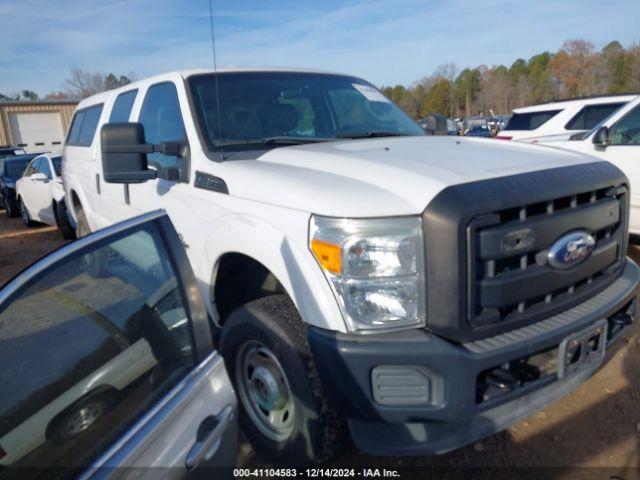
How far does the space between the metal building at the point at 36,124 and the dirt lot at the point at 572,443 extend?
121ft

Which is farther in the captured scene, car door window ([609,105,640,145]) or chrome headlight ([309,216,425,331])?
car door window ([609,105,640,145])

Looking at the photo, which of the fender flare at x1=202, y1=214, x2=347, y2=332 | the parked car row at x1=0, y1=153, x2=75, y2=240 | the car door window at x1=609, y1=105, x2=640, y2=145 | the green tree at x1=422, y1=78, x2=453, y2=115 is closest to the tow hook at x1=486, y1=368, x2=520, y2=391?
the fender flare at x1=202, y1=214, x2=347, y2=332

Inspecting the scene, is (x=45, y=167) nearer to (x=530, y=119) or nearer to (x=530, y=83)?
(x=530, y=119)

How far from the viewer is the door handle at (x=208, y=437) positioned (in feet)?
4.89

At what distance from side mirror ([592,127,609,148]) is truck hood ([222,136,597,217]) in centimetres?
351

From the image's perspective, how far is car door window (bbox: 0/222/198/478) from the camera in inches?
50.6

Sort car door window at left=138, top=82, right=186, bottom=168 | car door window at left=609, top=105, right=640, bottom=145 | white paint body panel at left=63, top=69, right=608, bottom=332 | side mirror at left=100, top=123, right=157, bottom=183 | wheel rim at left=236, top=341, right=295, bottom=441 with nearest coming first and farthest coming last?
white paint body panel at left=63, top=69, right=608, bottom=332 → wheel rim at left=236, top=341, right=295, bottom=441 → side mirror at left=100, top=123, right=157, bottom=183 → car door window at left=138, top=82, right=186, bottom=168 → car door window at left=609, top=105, right=640, bottom=145

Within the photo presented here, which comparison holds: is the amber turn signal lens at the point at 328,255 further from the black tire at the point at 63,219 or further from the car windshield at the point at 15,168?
the car windshield at the point at 15,168

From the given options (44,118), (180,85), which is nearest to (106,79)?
(44,118)

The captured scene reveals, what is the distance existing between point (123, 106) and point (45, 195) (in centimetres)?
639

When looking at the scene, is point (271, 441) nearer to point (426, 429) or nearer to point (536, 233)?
point (426, 429)

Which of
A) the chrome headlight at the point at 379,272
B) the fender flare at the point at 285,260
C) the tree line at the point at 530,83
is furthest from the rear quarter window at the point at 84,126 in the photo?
the tree line at the point at 530,83

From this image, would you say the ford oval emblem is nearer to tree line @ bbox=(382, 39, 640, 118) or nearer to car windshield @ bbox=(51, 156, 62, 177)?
car windshield @ bbox=(51, 156, 62, 177)

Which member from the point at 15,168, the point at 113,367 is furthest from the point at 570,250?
the point at 15,168
